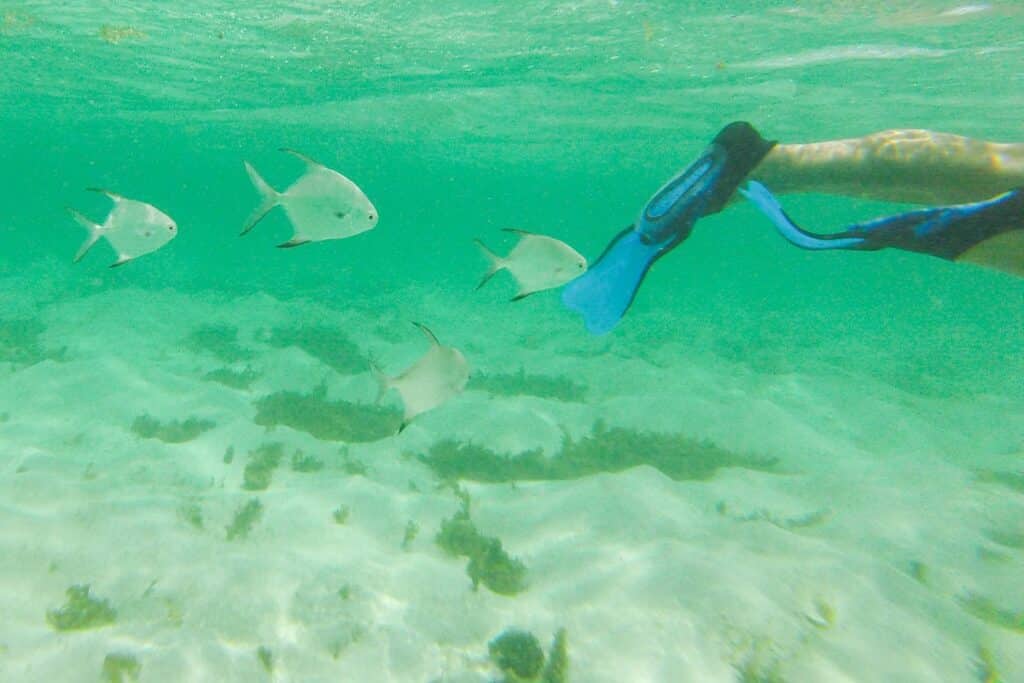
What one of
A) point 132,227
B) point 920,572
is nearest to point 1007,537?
point 920,572

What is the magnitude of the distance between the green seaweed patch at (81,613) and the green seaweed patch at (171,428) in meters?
3.89

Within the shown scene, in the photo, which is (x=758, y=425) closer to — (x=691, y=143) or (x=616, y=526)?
(x=616, y=526)

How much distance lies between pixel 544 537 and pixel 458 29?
609 inches

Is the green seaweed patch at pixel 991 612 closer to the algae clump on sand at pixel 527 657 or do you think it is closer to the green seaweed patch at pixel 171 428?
the algae clump on sand at pixel 527 657

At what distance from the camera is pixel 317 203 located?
16.1 feet

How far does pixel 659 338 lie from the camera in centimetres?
1903

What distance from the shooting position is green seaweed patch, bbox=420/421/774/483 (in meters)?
8.16

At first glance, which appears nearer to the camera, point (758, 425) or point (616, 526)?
point (616, 526)

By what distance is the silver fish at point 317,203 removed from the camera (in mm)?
4852

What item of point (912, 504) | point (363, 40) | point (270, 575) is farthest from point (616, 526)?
point (363, 40)

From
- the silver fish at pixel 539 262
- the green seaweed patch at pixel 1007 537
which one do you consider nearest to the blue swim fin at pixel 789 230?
the silver fish at pixel 539 262

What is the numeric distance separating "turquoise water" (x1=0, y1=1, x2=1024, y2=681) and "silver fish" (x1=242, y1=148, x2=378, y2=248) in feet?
10.3

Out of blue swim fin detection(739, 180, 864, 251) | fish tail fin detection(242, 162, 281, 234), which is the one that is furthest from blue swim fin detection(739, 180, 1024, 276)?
fish tail fin detection(242, 162, 281, 234)

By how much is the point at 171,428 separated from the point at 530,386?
6.83 m
